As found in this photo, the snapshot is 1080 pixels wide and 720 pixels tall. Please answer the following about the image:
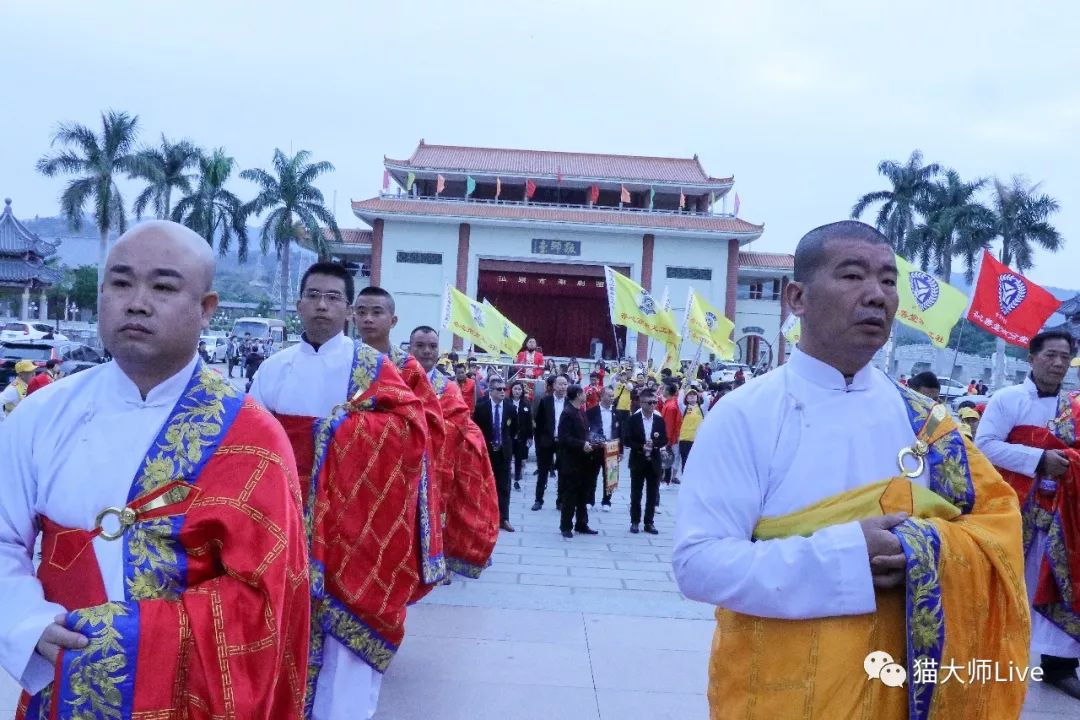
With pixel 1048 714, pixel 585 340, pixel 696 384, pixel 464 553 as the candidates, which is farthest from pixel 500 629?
pixel 585 340

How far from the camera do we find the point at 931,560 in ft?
6.50

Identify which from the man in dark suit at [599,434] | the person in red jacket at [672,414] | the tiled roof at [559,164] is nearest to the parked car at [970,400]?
the person in red jacket at [672,414]

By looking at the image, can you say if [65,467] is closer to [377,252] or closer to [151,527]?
[151,527]

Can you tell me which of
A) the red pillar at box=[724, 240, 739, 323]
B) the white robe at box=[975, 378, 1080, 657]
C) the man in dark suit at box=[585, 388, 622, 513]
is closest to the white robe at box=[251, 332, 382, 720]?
the white robe at box=[975, 378, 1080, 657]

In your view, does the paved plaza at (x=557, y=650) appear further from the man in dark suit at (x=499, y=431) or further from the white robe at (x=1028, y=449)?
the man in dark suit at (x=499, y=431)

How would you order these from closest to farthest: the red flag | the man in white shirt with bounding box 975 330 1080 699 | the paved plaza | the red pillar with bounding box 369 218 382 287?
→ 1. the paved plaza
2. the man in white shirt with bounding box 975 330 1080 699
3. the red flag
4. the red pillar with bounding box 369 218 382 287

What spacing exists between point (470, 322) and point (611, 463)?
24.2 feet

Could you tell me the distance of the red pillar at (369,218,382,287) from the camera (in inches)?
1478

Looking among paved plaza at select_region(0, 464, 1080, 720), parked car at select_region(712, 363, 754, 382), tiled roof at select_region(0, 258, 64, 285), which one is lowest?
paved plaza at select_region(0, 464, 1080, 720)

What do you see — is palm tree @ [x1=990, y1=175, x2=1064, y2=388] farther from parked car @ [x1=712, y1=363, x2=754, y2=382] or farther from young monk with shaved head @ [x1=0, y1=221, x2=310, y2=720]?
young monk with shaved head @ [x1=0, y1=221, x2=310, y2=720]

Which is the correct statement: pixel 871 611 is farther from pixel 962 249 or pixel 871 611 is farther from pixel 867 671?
pixel 962 249

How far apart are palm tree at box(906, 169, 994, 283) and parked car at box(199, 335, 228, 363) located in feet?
90.9

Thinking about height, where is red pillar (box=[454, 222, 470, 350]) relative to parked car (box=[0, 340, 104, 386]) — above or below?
above

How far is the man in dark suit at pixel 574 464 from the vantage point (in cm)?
893
